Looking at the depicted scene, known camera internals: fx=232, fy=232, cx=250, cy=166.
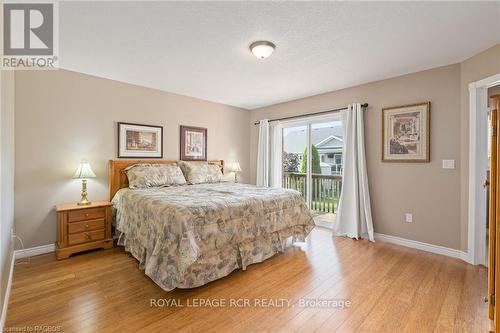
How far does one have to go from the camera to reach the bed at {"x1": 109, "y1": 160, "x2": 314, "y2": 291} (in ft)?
6.53

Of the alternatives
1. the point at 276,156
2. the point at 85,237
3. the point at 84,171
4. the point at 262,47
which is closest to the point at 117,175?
the point at 84,171

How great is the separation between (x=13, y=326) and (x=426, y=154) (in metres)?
4.43

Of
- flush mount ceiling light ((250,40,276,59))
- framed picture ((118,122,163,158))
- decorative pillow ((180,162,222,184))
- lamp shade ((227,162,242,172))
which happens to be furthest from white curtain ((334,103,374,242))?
framed picture ((118,122,163,158))

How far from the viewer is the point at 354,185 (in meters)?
3.58

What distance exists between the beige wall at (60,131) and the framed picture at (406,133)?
141 inches

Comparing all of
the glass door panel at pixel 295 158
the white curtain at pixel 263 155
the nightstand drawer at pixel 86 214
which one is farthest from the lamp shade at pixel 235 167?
the nightstand drawer at pixel 86 214

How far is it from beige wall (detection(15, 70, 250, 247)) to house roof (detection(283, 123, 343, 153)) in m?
2.56

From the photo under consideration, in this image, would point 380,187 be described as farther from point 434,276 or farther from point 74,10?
point 74,10

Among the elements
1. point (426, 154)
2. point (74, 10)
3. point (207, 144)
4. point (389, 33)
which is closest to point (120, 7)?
point (74, 10)

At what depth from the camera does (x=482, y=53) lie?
2.54 meters

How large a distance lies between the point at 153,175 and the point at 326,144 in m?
3.03

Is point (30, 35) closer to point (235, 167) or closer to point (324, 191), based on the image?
point (235, 167)

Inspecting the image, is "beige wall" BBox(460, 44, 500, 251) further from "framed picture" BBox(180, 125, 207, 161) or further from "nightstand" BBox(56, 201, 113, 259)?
"nightstand" BBox(56, 201, 113, 259)

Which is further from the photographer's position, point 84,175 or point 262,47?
point 84,175
